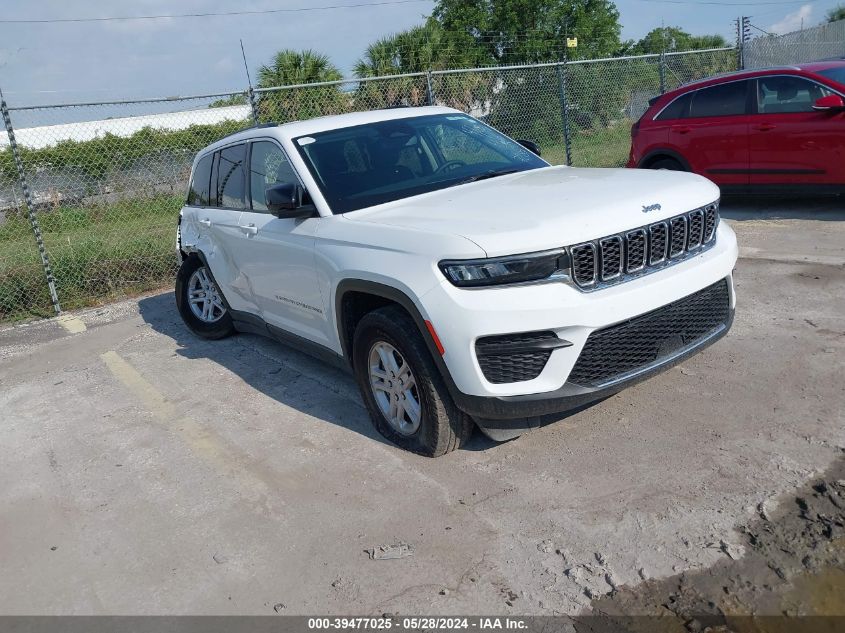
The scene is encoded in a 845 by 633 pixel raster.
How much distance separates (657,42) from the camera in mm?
50750

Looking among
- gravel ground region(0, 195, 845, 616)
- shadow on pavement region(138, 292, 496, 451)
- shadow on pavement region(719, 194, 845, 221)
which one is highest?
shadow on pavement region(719, 194, 845, 221)

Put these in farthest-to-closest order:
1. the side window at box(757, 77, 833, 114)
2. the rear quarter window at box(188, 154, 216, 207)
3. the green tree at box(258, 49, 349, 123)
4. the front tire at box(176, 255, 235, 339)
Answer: the green tree at box(258, 49, 349, 123), the side window at box(757, 77, 833, 114), the front tire at box(176, 255, 235, 339), the rear quarter window at box(188, 154, 216, 207)

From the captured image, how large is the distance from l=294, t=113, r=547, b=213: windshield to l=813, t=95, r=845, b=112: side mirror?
4.30 metres

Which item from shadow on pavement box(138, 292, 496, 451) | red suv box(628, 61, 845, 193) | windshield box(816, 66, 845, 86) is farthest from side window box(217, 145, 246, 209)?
windshield box(816, 66, 845, 86)

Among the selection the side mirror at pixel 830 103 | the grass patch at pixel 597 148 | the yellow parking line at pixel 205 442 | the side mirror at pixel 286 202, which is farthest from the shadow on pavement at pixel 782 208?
the yellow parking line at pixel 205 442

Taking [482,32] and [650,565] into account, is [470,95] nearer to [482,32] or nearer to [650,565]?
[650,565]

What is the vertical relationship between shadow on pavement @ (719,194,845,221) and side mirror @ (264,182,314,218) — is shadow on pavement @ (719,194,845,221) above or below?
below

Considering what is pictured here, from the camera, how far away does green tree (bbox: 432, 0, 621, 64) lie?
33.6 metres

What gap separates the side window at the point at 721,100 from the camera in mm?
8797

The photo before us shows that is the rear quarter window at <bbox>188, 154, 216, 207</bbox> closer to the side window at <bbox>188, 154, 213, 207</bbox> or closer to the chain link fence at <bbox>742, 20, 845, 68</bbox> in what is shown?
the side window at <bbox>188, 154, 213, 207</bbox>

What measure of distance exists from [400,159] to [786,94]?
561 centimetres

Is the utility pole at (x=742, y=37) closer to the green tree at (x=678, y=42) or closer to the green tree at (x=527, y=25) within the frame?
the green tree at (x=527, y=25)

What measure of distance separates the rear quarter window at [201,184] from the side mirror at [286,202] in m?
1.96

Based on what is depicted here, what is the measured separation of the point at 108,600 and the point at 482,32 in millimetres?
34907
